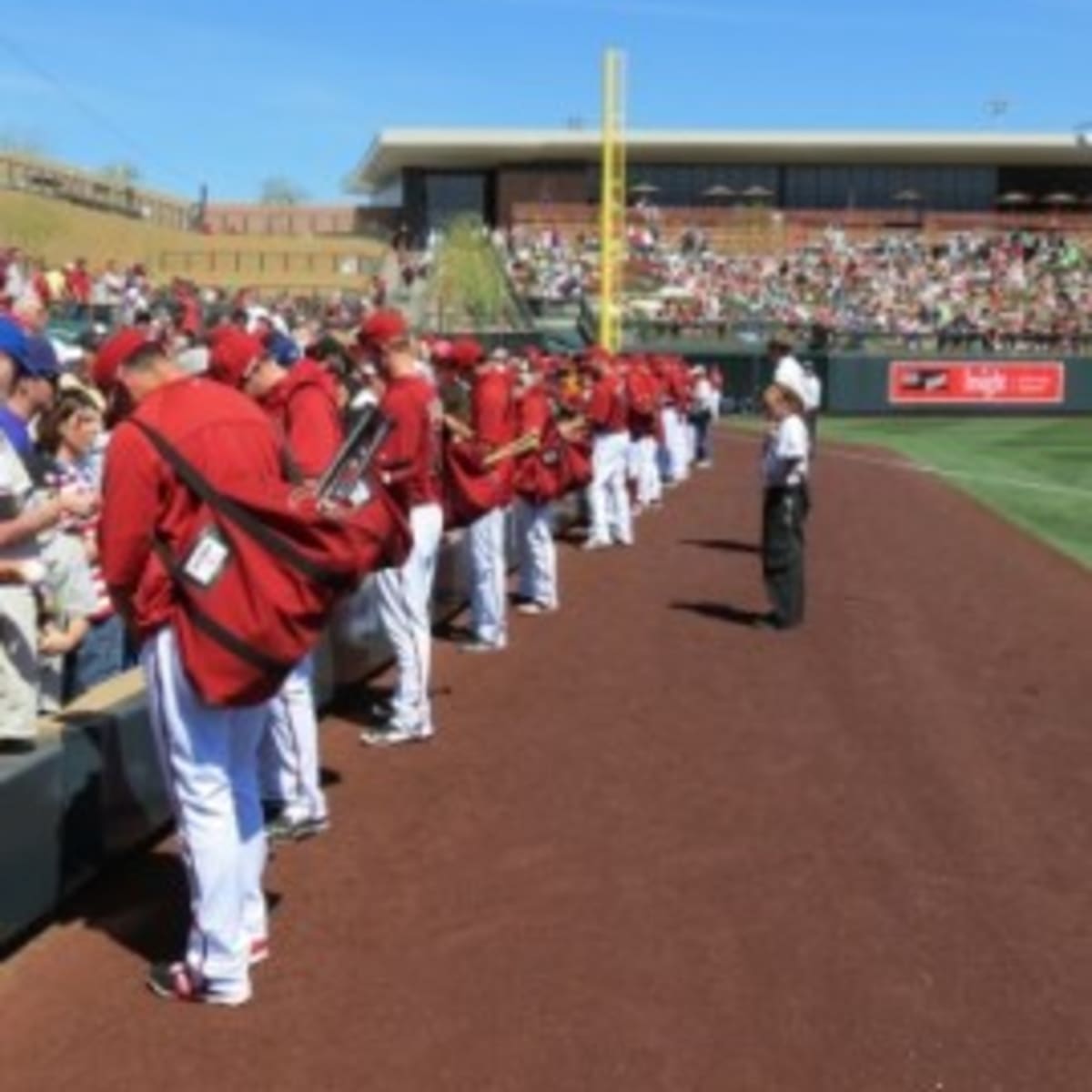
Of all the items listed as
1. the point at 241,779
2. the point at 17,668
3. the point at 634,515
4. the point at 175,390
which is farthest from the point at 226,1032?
the point at 634,515

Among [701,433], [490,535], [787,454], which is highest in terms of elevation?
[787,454]

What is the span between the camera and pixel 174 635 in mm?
5055

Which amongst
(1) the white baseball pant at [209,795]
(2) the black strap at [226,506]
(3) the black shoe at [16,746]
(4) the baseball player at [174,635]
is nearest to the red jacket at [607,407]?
(3) the black shoe at [16,746]

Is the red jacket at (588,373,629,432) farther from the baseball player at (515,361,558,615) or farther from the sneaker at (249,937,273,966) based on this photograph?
the sneaker at (249,937,273,966)

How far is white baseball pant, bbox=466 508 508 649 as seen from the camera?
10836 millimetres

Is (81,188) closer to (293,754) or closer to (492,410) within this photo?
(492,410)

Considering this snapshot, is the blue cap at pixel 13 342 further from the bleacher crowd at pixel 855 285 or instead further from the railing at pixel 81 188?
the railing at pixel 81 188

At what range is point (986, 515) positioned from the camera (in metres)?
19.8

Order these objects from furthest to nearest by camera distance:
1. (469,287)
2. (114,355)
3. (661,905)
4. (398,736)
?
(469,287) → (398,736) → (661,905) → (114,355)

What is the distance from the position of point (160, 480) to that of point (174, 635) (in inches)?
17.2

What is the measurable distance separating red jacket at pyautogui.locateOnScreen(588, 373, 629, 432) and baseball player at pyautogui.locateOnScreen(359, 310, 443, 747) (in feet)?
25.1

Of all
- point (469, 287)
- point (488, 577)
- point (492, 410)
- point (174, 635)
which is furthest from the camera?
point (469, 287)

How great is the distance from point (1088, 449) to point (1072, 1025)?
87.3ft

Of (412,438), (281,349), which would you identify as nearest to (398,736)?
(412,438)
